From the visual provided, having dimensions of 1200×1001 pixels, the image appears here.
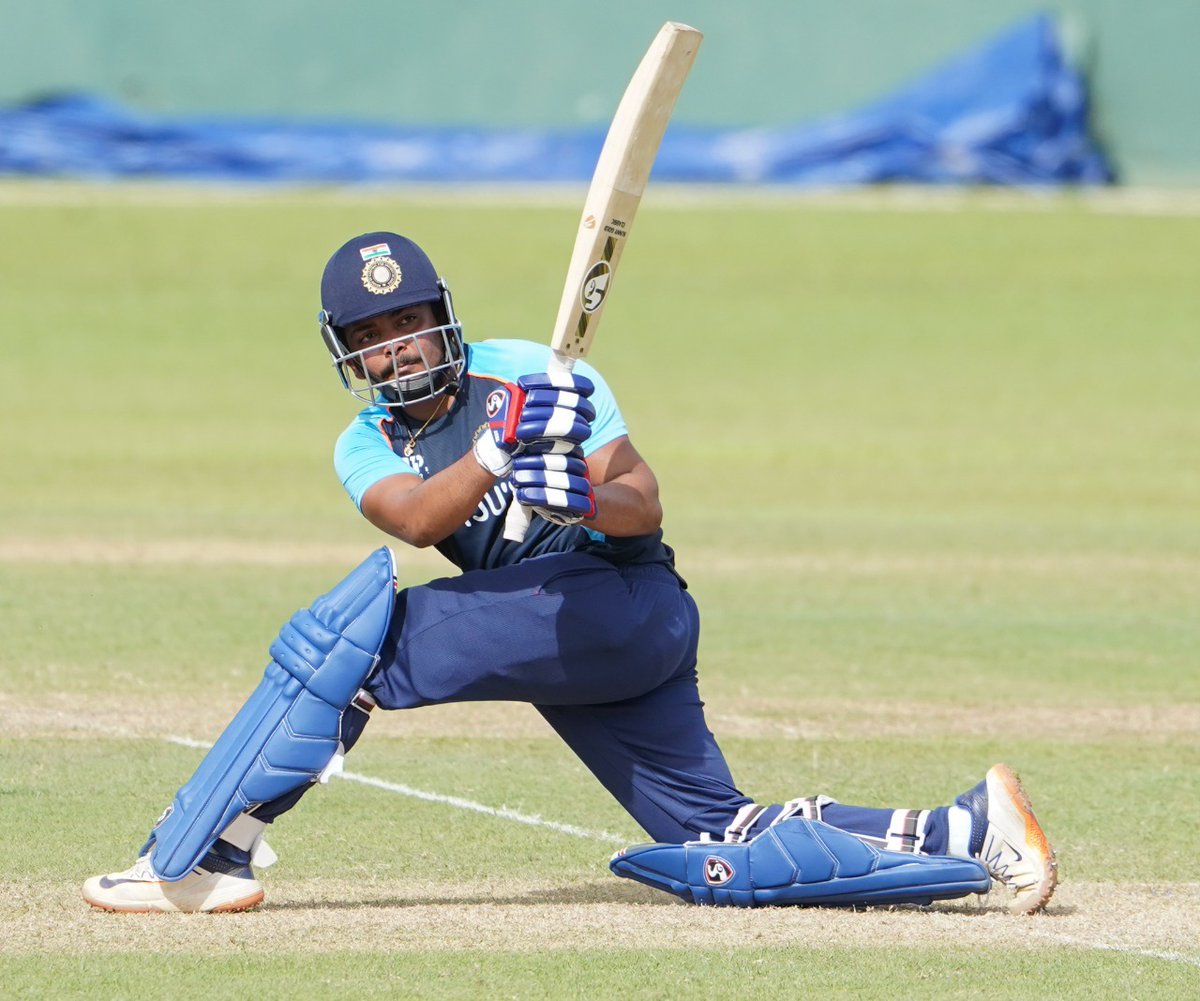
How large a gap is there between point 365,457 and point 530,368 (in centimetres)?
47

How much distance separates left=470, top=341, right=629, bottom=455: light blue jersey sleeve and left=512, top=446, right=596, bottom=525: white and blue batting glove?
1.36ft

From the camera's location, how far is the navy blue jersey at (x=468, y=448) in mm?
4723

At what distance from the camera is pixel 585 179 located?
2469 centimetres

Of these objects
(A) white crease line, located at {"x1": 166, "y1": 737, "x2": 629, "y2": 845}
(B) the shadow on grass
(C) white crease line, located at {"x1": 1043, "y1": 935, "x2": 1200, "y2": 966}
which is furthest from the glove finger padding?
(C) white crease line, located at {"x1": 1043, "y1": 935, "x2": 1200, "y2": 966}

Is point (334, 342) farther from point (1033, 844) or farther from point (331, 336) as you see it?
point (1033, 844)

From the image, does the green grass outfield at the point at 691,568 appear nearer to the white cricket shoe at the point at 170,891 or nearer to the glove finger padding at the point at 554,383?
the white cricket shoe at the point at 170,891

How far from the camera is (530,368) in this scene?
16.0 ft

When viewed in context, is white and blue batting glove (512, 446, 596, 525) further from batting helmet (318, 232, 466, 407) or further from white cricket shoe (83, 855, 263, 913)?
white cricket shoe (83, 855, 263, 913)

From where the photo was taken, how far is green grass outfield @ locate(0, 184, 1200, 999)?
4.43 meters

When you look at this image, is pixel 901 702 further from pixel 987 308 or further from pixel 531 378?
pixel 987 308

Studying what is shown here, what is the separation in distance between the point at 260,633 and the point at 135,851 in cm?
357

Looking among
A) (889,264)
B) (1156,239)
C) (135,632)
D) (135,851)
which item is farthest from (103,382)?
(135,851)

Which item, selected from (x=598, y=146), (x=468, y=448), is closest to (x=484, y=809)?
(x=468, y=448)

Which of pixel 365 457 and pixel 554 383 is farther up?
pixel 554 383
